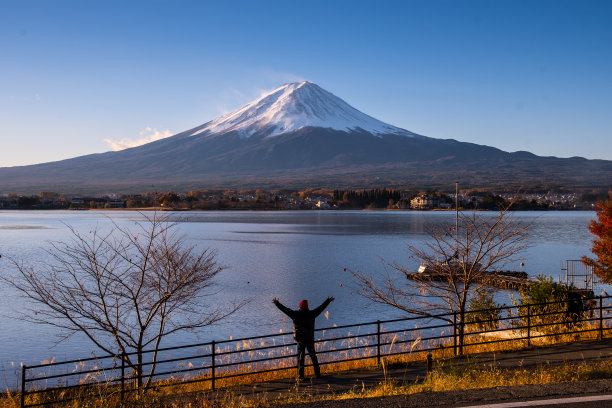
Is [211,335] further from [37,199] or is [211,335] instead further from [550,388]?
[37,199]

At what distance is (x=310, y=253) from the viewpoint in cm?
5194

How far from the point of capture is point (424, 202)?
16675cm

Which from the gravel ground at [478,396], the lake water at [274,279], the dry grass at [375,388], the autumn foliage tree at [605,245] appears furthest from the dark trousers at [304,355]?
the autumn foliage tree at [605,245]

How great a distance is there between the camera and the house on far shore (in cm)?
16712

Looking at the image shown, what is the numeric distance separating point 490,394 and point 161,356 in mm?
12412

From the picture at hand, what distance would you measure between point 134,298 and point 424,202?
527 feet

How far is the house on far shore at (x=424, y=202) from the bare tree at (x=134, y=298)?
140414mm

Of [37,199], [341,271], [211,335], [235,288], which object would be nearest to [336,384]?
[211,335]

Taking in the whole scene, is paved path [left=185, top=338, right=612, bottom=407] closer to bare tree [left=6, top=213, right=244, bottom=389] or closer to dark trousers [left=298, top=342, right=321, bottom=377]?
dark trousers [left=298, top=342, right=321, bottom=377]

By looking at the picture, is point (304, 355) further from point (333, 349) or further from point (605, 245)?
point (605, 245)

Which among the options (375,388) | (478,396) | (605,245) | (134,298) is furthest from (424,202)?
(478,396)

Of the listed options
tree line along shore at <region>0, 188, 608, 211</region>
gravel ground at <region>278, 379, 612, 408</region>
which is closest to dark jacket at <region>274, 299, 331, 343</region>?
gravel ground at <region>278, 379, 612, 408</region>

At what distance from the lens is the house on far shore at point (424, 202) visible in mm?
167125

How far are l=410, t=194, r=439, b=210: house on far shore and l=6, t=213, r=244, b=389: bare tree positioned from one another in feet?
461
